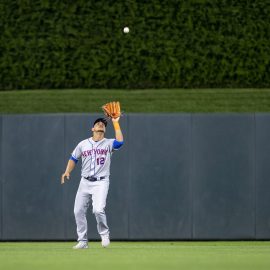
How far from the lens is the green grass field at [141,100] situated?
17.5m

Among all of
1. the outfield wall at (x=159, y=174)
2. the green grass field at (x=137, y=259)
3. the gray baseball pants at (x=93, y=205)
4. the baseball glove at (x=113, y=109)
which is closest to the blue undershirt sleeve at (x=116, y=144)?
the baseball glove at (x=113, y=109)

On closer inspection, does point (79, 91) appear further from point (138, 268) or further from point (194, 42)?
point (138, 268)

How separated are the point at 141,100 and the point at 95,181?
4691 mm

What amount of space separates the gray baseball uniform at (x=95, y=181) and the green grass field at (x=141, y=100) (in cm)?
415

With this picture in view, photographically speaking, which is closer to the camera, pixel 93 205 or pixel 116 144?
pixel 116 144

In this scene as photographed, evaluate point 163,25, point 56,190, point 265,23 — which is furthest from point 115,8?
point 56,190

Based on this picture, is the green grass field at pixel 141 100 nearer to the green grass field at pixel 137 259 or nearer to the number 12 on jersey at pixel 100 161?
the number 12 on jersey at pixel 100 161

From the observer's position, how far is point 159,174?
16016 mm

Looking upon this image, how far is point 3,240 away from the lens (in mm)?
16188

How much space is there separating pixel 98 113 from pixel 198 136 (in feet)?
4.96

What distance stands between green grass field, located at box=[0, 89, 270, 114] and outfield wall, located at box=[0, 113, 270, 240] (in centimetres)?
143

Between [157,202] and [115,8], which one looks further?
[115,8]

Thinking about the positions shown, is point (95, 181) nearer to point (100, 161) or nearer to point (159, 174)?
point (100, 161)

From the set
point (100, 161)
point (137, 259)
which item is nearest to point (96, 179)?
point (100, 161)
